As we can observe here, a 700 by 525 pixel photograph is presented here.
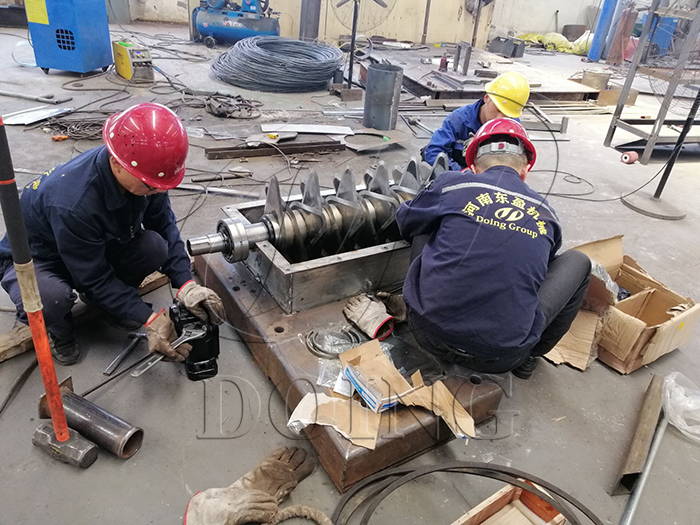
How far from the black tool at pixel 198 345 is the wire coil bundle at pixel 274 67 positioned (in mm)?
4734

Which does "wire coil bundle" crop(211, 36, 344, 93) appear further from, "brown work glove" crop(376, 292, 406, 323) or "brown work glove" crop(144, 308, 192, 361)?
"brown work glove" crop(144, 308, 192, 361)

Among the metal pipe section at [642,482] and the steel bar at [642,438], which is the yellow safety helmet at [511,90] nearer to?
the steel bar at [642,438]

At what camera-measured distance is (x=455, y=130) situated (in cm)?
289

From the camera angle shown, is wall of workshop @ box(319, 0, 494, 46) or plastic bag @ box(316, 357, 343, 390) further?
wall of workshop @ box(319, 0, 494, 46)

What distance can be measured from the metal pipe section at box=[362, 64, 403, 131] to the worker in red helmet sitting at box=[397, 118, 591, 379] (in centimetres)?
312

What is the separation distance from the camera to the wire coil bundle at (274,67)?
5805mm

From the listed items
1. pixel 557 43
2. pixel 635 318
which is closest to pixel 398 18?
pixel 557 43

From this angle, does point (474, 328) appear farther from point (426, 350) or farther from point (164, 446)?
point (164, 446)

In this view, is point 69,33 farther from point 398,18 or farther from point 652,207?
A: point 398,18

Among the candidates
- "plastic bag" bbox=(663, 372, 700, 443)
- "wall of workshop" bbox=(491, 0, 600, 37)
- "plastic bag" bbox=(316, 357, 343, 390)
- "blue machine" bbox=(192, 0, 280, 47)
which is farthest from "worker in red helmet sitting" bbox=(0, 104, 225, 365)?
"wall of workshop" bbox=(491, 0, 600, 37)

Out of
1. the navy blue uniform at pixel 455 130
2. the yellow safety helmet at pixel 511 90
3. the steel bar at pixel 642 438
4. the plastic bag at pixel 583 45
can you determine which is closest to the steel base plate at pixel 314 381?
the steel bar at pixel 642 438

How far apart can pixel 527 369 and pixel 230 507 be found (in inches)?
50.6

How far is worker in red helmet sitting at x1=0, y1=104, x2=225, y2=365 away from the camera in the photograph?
1.53 metres

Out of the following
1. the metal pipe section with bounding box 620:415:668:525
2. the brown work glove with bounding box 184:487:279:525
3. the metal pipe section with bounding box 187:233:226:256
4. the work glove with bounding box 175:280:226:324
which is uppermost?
the metal pipe section with bounding box 187:233:226:256
